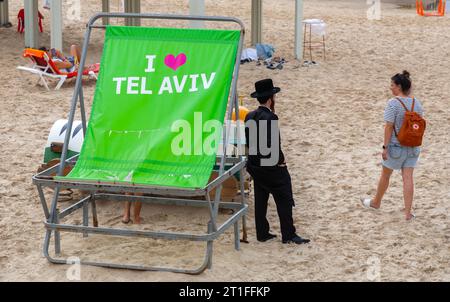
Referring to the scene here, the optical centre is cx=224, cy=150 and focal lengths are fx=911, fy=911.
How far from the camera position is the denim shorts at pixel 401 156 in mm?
7734

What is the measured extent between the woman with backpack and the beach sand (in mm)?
389

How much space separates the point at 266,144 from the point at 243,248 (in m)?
0.83

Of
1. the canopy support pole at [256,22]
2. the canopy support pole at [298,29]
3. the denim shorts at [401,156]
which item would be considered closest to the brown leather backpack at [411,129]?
the denim shorts at [401,156]

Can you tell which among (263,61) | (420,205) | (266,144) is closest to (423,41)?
(263,61)

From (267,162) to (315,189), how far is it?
1.74m

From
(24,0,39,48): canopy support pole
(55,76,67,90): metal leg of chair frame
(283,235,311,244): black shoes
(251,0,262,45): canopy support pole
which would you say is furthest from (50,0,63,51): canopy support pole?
(283,235,311,244): black shoes

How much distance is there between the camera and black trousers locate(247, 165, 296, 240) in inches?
281

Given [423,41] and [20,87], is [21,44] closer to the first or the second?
[20,87]

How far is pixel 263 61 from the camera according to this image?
15.0 metres

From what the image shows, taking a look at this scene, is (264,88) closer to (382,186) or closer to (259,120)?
(259,120)

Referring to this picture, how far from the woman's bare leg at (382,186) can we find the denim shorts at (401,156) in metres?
0.08

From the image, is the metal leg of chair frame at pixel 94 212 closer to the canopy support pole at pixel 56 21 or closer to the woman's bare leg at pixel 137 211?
the woman's bare leg at pixel 137 211

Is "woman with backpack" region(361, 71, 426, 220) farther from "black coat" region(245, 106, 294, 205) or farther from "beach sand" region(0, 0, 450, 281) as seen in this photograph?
"black coat" region(245, 106, 294, 205)

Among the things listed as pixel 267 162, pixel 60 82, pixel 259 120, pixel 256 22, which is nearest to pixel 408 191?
pixel 267 162
